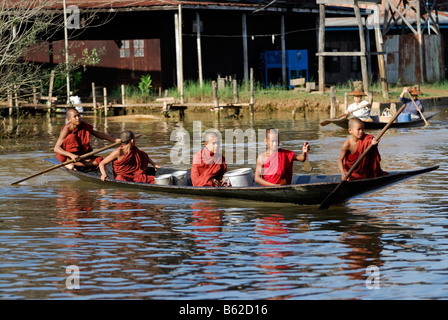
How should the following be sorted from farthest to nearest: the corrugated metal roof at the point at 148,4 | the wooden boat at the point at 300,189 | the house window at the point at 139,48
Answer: the house window at the point at 139,48 → the corrugated metal roof at the point at 148,4 → the wooden boat at the point at 300,189

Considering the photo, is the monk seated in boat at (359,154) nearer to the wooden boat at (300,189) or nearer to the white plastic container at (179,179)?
the wooden boat at (300,189)

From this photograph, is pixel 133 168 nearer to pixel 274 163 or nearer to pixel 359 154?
pixel 274 163

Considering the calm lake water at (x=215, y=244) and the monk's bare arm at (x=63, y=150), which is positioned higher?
the monk's bare arm at (x=63, y=150)

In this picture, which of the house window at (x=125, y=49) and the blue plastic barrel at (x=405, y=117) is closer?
the blue plastic barrel at (x=405, y=117)

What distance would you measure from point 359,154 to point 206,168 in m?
2.58

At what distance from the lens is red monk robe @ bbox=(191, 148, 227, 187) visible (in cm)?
1306

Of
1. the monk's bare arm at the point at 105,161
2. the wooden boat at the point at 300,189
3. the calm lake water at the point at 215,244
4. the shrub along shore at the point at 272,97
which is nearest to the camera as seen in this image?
Result: the calm lake water at the point at 215,244

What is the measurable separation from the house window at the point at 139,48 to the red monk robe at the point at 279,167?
64.1 feet

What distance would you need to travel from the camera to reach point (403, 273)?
8.68 metres

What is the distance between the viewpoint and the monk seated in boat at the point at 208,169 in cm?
1306

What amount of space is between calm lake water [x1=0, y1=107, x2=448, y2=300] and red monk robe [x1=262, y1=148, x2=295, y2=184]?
1.56 feet

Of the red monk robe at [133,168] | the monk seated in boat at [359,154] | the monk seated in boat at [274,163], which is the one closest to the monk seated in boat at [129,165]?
the red monk robe at [133,168]

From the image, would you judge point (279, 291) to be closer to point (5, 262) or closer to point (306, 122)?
point (5, 262)
